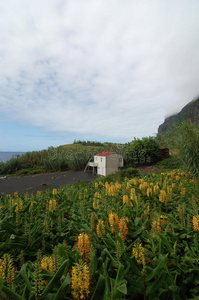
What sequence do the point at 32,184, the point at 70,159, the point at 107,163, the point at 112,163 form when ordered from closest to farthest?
the point at 32,184
the point at 107,163
the point at 112,163
the point at 70,159

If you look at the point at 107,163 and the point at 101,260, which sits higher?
the point at 107,163

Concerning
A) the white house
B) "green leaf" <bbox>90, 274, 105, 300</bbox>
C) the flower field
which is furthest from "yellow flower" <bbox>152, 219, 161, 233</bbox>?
the white house

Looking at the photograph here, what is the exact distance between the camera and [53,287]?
68 cm

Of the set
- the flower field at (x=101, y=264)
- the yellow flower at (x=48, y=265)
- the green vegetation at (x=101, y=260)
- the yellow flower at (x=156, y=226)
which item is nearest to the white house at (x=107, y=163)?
the green vegetation at (x=101, y=260)

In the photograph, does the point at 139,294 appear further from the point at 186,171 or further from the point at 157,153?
the point at 157,153

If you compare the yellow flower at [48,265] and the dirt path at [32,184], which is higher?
the yellow flower at [48,265]

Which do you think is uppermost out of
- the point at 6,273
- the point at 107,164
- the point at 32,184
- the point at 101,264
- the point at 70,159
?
the point at 70,159

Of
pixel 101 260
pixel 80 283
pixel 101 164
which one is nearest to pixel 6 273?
pixel 80 283

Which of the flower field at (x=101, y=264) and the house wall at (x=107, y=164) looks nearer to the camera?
the flower field at (x=101, y=264)

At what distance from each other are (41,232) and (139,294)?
793 millimetres

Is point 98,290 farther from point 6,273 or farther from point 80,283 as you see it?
point 6,273

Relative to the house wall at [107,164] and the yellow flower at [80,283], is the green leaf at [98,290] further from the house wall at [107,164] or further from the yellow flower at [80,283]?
the house wall at [107,164]

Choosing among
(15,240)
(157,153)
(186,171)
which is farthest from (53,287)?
(157,153)

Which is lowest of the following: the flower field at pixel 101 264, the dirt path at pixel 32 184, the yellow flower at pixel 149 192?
the dirt path at pixel 32 184
